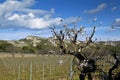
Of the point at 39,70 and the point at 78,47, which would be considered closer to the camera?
the point at 78,47

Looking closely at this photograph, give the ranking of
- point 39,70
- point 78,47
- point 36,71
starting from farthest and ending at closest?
point 39,70
point 36,71
point 78,47

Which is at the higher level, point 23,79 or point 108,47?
point 108,47

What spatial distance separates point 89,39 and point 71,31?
3.24ft

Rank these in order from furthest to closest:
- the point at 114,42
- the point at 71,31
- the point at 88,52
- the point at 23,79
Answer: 1. the point at 23,79
2. the point at 114,42
3. the point at 88,52
4. the point at 71,31

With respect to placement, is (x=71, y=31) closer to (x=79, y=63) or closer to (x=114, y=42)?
(x=79, y=63)

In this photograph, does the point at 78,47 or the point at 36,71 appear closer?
the point at 78,47

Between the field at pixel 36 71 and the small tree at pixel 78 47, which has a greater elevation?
the small tree at pixel 78 47

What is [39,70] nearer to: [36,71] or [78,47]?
[36,71]

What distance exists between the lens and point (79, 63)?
579 inches

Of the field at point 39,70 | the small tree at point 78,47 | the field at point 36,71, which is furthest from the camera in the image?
the field at point 36,71

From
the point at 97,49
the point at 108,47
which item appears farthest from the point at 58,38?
the point at 108,47

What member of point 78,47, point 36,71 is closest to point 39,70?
point 36,71

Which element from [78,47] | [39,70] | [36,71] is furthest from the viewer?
[39,70]

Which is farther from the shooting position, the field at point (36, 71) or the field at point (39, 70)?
the field at point (36, 71)
